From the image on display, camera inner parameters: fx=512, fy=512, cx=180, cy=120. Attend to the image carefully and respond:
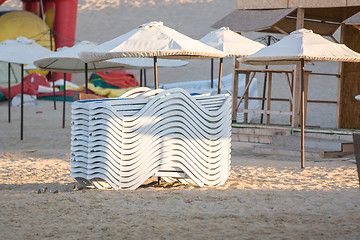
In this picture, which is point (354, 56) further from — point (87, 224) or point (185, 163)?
point (87, 224)

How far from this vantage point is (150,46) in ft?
22.0

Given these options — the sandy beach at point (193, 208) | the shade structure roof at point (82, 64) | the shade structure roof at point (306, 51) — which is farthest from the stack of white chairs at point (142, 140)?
the shade structure roof at point (82, 64)

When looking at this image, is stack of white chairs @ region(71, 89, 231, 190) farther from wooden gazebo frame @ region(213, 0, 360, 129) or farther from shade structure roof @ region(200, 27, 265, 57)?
wooden gazebo frame @ region(213, 0, 360, 129)

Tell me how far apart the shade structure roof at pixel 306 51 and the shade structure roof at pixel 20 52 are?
5.34 meters

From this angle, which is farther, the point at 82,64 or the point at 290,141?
the point at 82,64

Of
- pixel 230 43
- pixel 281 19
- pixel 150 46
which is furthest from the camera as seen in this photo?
pixel 281 19

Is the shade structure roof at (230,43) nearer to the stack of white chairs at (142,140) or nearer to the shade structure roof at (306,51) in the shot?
the shade structure roof at (306,51)

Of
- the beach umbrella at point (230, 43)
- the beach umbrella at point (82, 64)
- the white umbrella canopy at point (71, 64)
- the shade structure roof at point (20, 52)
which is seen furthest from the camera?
the beach umbrella at point (82, 64)

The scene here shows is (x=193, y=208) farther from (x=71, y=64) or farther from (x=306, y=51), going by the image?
(x=71, y=64)

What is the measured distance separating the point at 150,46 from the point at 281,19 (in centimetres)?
441

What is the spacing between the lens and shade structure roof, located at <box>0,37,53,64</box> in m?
10.5

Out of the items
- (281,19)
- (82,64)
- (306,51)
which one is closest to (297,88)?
(281,19)

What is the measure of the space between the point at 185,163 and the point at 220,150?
0.51 metres

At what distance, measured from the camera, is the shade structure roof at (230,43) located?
32.2 ft
